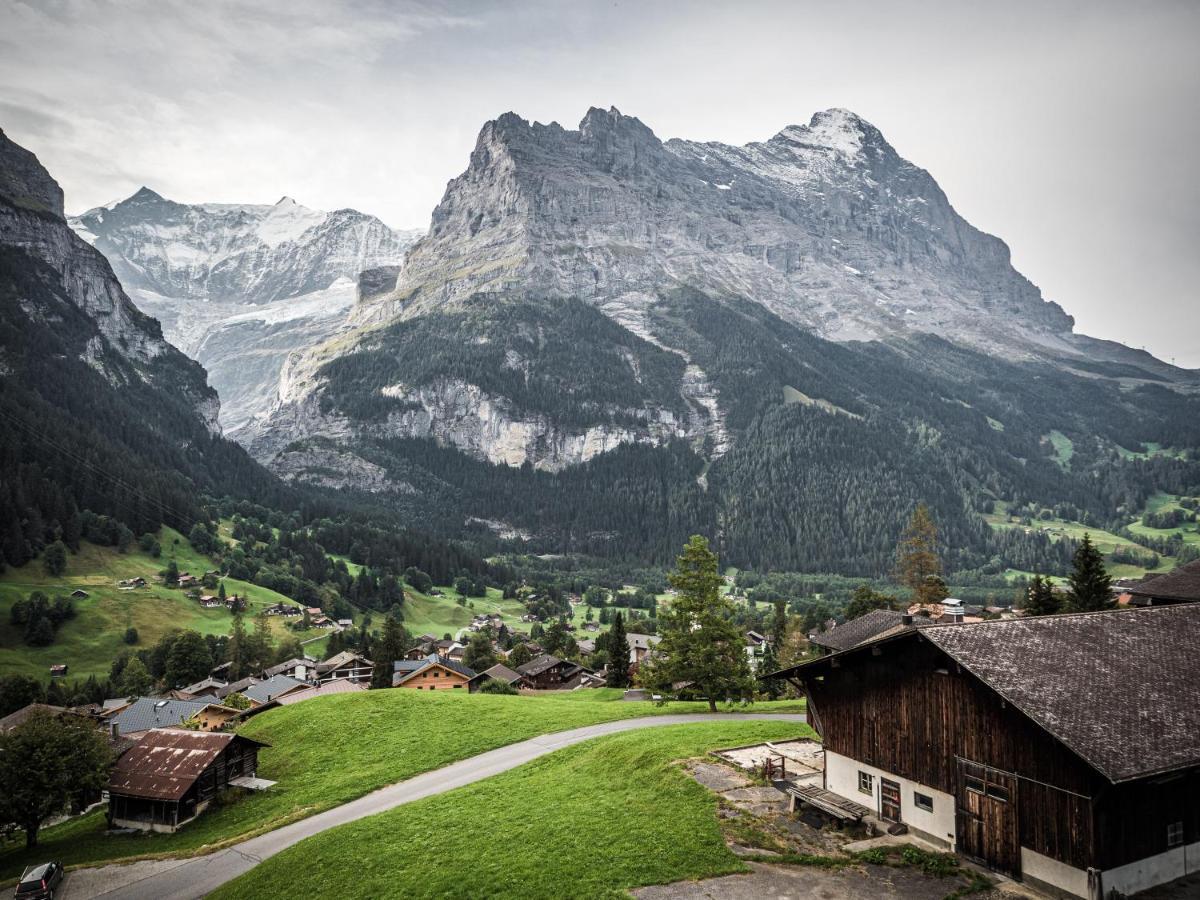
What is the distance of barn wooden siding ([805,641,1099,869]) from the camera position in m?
19.8

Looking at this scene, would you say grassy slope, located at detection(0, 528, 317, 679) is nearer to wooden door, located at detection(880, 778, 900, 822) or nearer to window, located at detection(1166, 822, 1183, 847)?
wooden door, located at detection(880, 778, 900, 822)

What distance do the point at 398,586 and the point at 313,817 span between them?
15472 cm

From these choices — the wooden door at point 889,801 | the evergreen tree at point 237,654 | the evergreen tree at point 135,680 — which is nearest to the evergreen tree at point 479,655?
the evergreen tree at point 237,654

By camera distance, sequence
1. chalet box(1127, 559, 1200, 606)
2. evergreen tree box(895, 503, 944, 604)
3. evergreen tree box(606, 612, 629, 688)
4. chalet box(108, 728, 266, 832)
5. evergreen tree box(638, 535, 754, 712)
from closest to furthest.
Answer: chalet box(108, 728, 266, 832) → chalet box(1127, 559, 1200, 606) → evergreen tree box(638, 535, 754, 712) → evergreen tree box(606, 612, 629, 688) → evergreen tree box(895, 503, 944, 604)

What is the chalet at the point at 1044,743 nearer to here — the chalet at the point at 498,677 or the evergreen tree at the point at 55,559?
the chalet at the point at 498,677

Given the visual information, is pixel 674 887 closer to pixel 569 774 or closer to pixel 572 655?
pixel 569 774

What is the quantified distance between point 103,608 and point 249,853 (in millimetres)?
118536

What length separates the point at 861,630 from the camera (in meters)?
62.1

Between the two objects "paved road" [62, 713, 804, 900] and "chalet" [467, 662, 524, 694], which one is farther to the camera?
"chalet" [467, 662, 524, 694]

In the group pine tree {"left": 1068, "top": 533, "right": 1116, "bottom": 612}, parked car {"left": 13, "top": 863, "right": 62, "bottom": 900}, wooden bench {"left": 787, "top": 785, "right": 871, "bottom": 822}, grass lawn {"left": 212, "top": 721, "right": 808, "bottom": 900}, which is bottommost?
parked car {"left": 13, "top": 863, "right": 62, "bottom": 900}

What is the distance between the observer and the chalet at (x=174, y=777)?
44.2 m

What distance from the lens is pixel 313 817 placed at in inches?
1512

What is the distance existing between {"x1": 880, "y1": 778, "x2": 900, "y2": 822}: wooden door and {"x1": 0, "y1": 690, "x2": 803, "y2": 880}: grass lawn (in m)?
25.7

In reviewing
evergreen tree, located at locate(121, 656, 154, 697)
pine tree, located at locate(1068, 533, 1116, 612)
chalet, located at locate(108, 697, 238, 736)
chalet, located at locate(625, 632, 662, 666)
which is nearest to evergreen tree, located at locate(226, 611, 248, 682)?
evergreen tree, located at locate(121, 656, 154, 697)
